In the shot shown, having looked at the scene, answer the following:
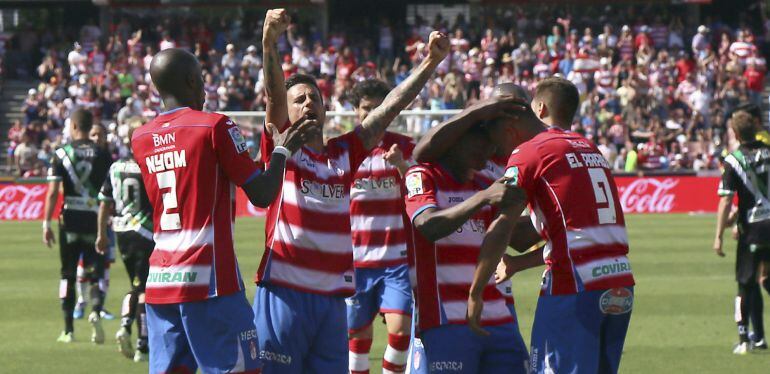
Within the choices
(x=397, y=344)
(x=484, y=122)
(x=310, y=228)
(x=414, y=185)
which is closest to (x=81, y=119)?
(x=397, y=344)

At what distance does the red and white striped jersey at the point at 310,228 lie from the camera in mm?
6961

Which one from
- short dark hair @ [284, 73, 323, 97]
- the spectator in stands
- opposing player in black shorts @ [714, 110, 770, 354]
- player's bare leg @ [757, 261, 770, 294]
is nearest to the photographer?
short dark hair @ [284, 73, 323, 97]

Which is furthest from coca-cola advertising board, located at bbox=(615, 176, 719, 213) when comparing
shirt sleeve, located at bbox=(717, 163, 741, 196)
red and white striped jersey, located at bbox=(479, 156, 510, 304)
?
red and white striped jersey, located at bbox=(479, 156, 510, 304)

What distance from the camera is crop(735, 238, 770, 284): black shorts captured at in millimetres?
12211

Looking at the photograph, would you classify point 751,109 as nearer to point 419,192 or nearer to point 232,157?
point 419,192

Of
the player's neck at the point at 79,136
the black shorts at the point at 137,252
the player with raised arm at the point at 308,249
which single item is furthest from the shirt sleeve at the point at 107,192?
the player with raised arm at the point at 308,249

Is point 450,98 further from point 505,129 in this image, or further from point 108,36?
point 505,129

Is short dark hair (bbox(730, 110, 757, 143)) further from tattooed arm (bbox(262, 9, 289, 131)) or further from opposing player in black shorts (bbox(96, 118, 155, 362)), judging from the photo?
tattooed arm (bbox(262, 9, 289, 131))

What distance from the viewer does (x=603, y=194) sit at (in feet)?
21.3

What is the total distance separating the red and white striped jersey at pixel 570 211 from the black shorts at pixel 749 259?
241 inches

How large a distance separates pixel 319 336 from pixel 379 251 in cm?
281

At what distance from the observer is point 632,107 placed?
3550 centimetres

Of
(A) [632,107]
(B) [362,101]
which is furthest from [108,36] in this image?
(B) [362,101]

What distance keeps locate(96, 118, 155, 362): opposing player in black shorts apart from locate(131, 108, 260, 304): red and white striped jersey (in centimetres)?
549
